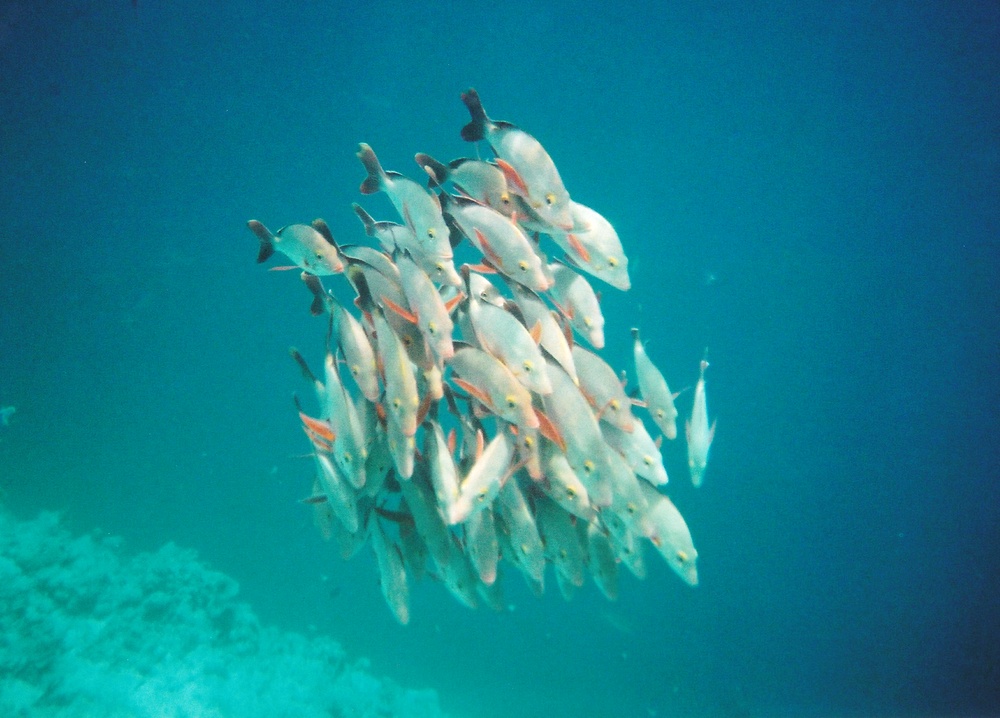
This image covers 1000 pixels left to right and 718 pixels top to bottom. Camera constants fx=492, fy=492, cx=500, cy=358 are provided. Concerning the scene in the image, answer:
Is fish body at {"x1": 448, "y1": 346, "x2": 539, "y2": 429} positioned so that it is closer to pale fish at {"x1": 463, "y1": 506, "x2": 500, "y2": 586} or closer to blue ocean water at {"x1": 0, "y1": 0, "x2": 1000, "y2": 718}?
pale fish at {"x1": 463, "y1": 506, "x2": 500, "y2": 586}

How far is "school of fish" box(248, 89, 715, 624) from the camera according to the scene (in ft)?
8.04

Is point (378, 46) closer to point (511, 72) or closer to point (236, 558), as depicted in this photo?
point (511, 72)

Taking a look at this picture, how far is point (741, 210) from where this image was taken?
13508 millimetres

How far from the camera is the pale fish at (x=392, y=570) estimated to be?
3211 mm

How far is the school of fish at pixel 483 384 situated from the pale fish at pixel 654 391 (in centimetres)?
2

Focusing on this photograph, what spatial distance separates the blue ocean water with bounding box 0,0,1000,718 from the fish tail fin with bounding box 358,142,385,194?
29.9 ft

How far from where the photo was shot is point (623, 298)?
14367 millimetres

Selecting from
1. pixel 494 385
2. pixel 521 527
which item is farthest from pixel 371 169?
pixel 521 527

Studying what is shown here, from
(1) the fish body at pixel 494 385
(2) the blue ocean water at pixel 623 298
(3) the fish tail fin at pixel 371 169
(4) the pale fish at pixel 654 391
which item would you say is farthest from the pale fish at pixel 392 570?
(2) the blue ocean water at pixel 623 298

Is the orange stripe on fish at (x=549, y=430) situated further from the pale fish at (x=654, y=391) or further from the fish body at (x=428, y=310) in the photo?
the pale fish at (x=654, y=391)

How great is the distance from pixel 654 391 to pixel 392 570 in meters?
2.11

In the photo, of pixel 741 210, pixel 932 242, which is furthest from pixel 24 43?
pixel 932 242

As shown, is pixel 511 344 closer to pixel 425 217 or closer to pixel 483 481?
pixel 483 481

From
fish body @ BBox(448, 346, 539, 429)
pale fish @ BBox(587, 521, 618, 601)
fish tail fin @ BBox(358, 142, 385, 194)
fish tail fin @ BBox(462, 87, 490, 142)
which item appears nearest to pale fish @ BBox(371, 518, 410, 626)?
pale fish @ BBox(587, 521, 618, 601)
